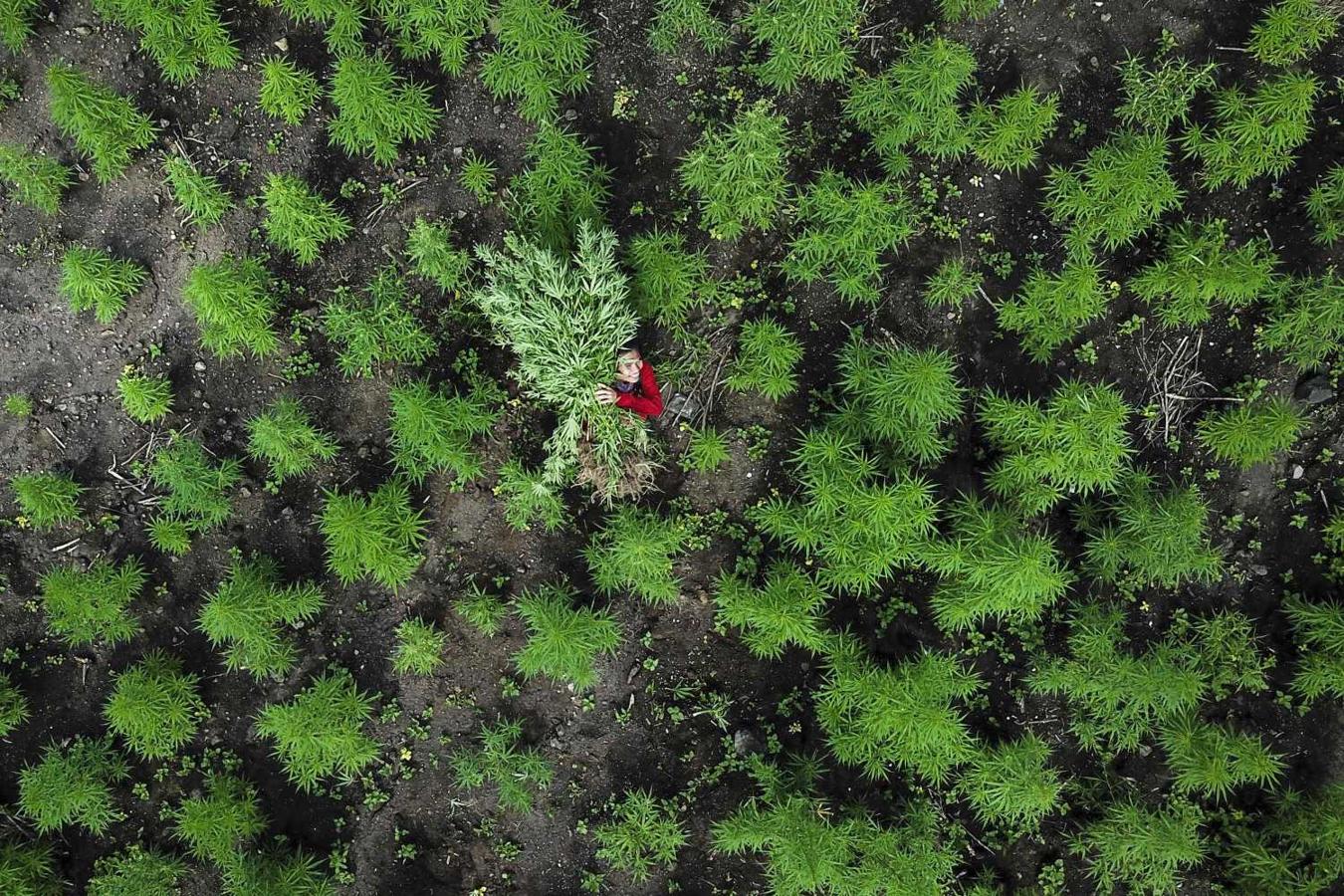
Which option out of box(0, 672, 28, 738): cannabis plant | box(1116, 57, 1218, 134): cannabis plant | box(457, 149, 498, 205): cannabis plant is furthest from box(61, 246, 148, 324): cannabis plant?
box(1116, 57, 1218, 134): cannabis plant

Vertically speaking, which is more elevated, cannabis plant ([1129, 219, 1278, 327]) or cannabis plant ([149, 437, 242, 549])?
cannabis plant ([1129, 219, 1278, 327])

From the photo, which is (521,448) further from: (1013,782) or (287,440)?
(1013,782)

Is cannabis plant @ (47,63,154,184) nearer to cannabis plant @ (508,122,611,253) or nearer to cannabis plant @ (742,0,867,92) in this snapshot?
cannabis plant @ (508,122,611,253)

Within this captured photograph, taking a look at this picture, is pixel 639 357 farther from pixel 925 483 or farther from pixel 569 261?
pixel 925 483

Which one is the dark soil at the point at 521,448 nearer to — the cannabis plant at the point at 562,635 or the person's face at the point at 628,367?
the cannabis plant at the point at 562,635

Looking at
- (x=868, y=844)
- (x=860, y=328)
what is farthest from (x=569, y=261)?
(x=868, y=844)

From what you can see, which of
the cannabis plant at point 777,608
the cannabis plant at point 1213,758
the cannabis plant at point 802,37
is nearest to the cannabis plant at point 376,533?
the cannabis plant at point 777,608
